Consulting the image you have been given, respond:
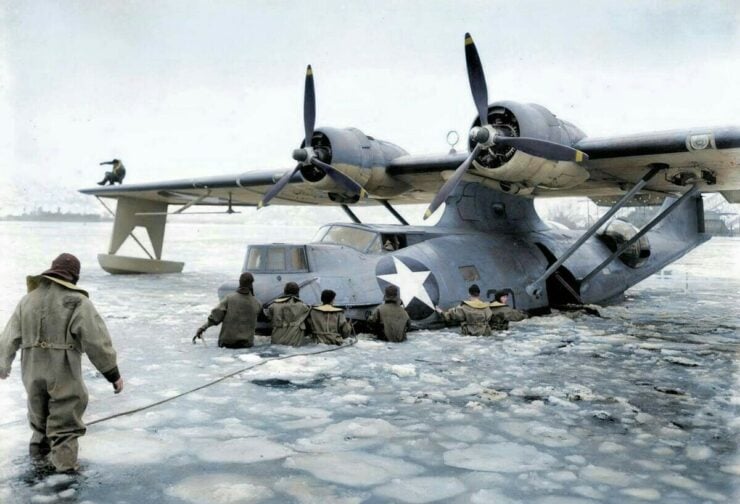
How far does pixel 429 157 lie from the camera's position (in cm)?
1238

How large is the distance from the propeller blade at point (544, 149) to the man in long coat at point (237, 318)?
447 centimetres

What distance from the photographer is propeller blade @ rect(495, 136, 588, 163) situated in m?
9.64

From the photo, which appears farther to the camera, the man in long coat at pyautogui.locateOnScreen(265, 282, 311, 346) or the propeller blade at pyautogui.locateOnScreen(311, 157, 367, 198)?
the propeller blade at pyautogui.locateOnScreen(311, 157, 367, 198)

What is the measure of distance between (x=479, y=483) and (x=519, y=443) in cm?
91

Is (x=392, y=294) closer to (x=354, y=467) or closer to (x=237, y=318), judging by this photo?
(x=237, y=318)

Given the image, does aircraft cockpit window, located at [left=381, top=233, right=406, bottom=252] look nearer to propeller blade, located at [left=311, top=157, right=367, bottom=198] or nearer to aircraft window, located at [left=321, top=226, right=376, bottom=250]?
aircraft window, located at [left=321, top=226, right=376, bottom=250]

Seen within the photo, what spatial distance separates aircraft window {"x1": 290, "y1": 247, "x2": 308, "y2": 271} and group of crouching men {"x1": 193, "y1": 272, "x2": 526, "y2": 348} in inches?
27.6

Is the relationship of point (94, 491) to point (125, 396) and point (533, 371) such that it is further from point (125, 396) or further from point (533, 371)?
point (533, 371)

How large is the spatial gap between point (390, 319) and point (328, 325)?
36.5 inches

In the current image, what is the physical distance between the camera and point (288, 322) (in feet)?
28.7

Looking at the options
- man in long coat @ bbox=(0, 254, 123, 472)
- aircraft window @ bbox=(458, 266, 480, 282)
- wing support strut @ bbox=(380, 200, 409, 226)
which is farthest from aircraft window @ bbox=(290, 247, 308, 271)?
man in long coat @ bbox=(0, 254, 123, 472)

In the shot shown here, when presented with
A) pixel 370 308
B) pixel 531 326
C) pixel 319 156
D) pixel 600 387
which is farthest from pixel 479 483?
pixel 319 156

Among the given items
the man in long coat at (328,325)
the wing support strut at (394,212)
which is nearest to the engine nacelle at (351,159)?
the wing support strut at (394,212)

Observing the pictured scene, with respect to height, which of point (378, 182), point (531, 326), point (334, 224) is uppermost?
point (378, 182)
